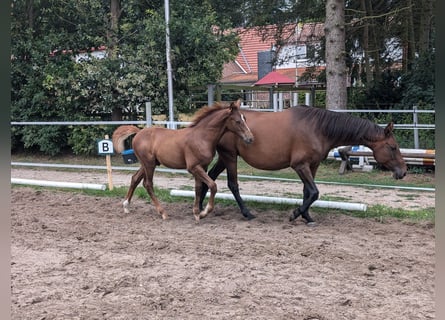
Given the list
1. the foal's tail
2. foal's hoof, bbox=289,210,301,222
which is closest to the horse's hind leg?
the foal's tail

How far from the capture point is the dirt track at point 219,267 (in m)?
3.42

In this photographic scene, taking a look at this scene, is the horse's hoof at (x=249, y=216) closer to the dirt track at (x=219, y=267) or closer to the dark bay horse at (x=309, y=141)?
Result: the dirt track at (x=219, y=267)

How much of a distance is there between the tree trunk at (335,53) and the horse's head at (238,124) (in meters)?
5.75

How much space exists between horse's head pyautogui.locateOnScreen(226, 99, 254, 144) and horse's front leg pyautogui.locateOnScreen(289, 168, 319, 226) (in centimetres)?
86

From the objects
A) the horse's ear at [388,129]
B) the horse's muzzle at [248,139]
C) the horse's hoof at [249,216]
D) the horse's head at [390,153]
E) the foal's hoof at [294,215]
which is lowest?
the horse's hoof at [249,216]

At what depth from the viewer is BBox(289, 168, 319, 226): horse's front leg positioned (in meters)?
5.92

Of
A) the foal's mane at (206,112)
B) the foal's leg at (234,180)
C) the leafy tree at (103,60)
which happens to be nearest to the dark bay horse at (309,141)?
the foal's leg at (234,180)

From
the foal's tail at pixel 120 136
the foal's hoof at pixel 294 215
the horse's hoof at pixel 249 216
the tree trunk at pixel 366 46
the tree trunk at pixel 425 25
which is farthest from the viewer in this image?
the tree trunk at pixel 366 46

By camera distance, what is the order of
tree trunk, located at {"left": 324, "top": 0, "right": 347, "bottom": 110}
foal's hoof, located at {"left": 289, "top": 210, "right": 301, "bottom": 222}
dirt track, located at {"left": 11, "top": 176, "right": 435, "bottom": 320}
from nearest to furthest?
dirt track, located at {"left": 11, "top": 176, "right": 435, "bottom": 320} < foal's hoof, located at {"left": 289, "top": 210, "right": 301, "bottom": 222} < tree trunk, located at {"left": 324, "top": 0, "right": 347, "bottom": 110}

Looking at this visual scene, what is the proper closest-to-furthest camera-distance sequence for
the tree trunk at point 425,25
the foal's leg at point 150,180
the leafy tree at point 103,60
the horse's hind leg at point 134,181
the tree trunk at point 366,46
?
the foal's leg at point 150,180
the horse's hind leg at point 134,181
the leafy tree at point 103,60
the tree trunk at point 425,25
the tree trunk at point 366,46

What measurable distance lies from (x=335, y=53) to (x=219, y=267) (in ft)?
26.4

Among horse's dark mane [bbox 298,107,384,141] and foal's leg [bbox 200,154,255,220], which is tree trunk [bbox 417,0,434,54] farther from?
foal's leg [bbox 200,154,255,220]

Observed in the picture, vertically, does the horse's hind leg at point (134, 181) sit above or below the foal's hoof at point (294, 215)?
above

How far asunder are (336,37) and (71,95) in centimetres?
748
